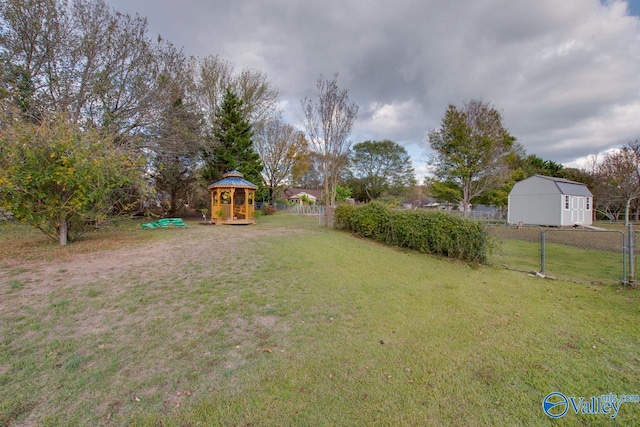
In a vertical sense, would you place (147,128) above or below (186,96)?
below

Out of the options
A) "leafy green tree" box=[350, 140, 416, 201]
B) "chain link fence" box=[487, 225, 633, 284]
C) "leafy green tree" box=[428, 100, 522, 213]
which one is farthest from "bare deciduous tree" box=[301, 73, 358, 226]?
"leafy green tree" box=[350, 140, 416, 201]

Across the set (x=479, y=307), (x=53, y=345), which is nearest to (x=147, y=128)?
(x=53, y=345)

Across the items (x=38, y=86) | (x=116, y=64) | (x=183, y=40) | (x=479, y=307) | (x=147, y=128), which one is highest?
(x=183, y=40)

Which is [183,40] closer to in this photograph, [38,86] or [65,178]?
[38,86]

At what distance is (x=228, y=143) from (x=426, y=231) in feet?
54.5

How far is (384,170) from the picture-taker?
4500cm

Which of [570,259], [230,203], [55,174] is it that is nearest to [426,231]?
[570,259]

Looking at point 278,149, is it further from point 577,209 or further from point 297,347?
point 297,347

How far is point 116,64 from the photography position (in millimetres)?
12430

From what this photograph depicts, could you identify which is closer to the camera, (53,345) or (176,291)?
(53,345)

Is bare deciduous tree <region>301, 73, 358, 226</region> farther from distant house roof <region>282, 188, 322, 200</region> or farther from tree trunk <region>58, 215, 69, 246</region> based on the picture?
distant house roof <region>282, 188, 322, 200</region>

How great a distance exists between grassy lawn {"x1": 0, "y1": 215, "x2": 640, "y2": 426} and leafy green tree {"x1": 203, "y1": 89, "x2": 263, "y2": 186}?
50.0 feet

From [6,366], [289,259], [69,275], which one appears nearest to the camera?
[6,366]

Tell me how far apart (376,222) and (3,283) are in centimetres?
899
